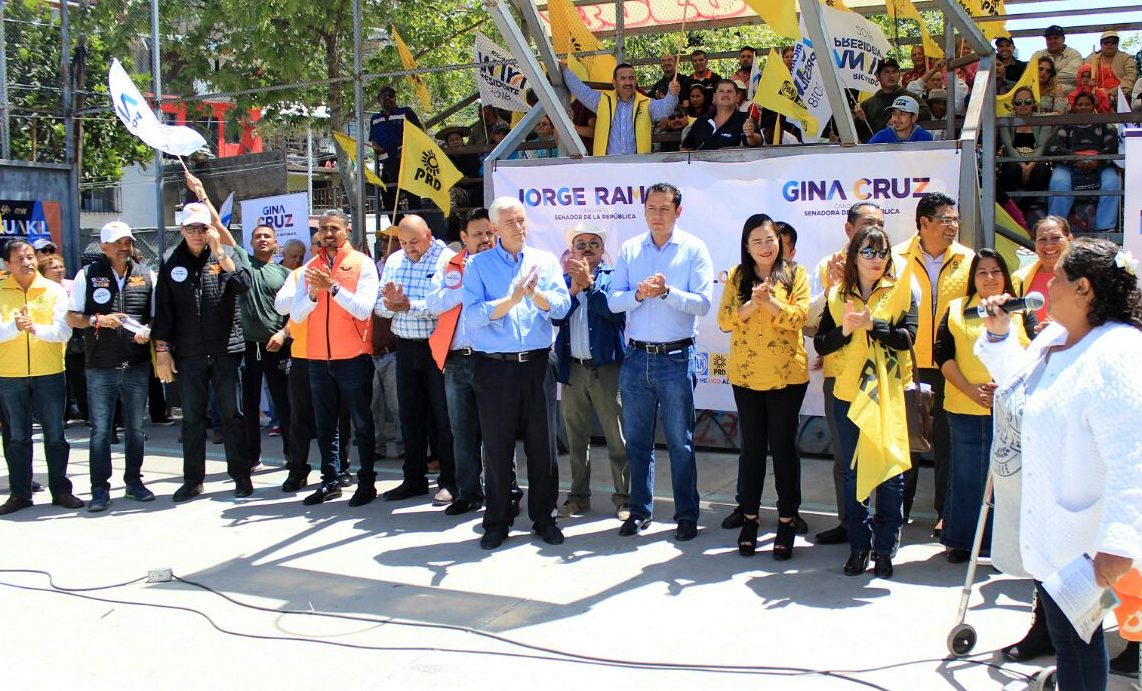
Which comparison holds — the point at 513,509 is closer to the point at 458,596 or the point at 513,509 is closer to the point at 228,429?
the point at 458,596

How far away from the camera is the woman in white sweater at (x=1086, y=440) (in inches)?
115

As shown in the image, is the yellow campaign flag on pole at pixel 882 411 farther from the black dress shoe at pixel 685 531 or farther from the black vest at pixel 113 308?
the black vest at pixel 113 308

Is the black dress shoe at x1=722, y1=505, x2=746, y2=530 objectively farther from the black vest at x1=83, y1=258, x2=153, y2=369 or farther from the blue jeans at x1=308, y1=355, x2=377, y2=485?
the black vest at x1=83, y1=258, x2=153, y2=369

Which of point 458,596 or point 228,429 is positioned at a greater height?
point 228,429

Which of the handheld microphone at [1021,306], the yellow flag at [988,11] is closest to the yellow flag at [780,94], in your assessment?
the yellow flag at [988,11]

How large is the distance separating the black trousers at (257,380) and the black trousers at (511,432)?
110 inches

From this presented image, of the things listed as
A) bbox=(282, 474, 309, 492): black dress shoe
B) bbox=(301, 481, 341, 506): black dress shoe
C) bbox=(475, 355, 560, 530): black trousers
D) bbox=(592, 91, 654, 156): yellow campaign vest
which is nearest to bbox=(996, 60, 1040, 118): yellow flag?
bbox=(592, 91, 654, 156): yellow campaign vest

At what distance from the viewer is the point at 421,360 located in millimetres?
7434

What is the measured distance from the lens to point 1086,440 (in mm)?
3057

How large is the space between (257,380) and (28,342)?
5.87ft

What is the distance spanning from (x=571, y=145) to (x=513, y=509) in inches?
119

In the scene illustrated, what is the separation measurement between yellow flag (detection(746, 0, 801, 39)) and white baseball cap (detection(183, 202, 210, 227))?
431 cm

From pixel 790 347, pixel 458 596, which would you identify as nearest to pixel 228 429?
pixel 458 596

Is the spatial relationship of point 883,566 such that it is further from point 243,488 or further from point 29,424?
point 29,424
